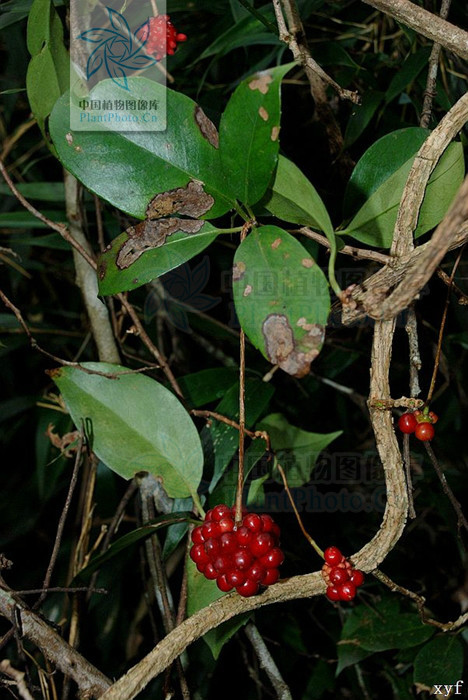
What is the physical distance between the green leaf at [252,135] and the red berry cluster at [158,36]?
41 cm

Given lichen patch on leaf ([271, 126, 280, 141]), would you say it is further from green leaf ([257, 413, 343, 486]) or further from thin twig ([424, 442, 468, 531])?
green leaf ([257, 413, 343, 486])

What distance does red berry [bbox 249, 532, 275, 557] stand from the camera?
594 mm

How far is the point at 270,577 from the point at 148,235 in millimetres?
334

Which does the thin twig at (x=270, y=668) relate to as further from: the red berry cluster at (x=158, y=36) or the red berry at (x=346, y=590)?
the red berry cluster at (x=158, y=36)

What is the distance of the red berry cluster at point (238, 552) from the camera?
59 cm

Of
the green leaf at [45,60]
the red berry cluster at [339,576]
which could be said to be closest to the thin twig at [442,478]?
the red berry cluster at [339,576]

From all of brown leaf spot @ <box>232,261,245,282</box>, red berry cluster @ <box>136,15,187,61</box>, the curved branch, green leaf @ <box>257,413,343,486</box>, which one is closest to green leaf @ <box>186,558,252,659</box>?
green leaf @ <box>257,413,343,486</box>

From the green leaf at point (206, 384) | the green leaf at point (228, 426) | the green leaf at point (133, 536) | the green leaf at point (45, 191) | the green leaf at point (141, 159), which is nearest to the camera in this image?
the green leaf at point (141, 159)

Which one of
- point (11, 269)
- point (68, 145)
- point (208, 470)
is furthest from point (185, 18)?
point (208, 470)

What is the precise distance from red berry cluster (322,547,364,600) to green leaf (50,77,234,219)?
1.14 feet

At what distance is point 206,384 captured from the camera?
96cm

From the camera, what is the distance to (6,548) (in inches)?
50.3

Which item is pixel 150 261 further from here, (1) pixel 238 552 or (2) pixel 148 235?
(1) pixel 238 552

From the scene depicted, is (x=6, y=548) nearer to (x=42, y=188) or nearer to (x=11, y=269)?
(x=11, y=269)
